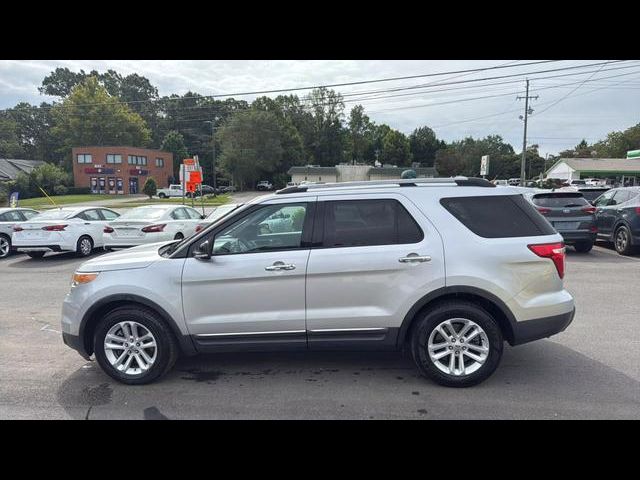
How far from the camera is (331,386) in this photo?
395cm

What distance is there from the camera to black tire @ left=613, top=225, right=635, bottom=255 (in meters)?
10.5

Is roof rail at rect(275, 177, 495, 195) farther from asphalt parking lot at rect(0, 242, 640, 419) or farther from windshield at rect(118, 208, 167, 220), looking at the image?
windshield at rect(118, 208, 167, 220)

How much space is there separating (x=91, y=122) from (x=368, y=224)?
7535 cm

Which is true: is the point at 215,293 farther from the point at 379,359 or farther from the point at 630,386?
the point at 630,386

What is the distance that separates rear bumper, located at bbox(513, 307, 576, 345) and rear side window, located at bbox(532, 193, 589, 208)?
308 inches

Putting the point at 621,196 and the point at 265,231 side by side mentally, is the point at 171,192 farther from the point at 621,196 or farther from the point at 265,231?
the point at 265,231

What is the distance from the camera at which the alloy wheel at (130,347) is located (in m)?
4.04

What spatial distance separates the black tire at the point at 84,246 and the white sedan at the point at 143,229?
81 cm

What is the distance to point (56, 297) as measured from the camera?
7527mm

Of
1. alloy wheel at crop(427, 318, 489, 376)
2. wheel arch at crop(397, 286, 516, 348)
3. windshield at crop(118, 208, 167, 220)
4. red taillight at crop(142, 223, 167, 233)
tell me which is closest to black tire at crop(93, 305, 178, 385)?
wheel arch at crop(397, 286, 516, 348)

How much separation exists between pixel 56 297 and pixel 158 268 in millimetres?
4827

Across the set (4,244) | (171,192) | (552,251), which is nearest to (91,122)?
(171,192)

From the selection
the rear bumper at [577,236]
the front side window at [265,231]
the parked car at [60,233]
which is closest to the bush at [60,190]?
the parked car at [60,233]

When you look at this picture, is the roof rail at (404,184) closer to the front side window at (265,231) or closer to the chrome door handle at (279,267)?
the front side window at (265,231)
